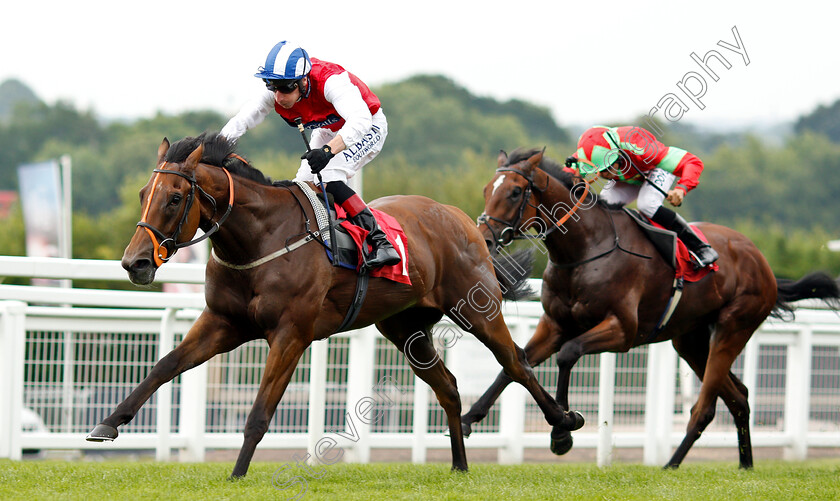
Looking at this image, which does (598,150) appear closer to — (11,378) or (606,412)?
(606,412)

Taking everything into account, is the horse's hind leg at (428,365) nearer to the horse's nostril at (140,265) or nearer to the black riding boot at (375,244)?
the black riding boot at (375,244)

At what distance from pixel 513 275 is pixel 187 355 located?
2185mm

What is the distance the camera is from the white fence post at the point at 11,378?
548 cm

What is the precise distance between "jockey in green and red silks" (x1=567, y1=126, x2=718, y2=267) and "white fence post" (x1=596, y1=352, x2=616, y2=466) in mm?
956

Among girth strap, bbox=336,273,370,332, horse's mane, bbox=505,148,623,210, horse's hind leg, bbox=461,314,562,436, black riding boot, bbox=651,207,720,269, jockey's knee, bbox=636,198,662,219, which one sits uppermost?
horse's mane, bbox=505,148,623,210

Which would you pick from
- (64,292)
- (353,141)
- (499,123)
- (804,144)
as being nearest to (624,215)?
(353,141)

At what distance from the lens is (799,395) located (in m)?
7.79

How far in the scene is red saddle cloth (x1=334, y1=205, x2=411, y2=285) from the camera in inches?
188

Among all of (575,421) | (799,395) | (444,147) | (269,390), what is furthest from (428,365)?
(444,147)

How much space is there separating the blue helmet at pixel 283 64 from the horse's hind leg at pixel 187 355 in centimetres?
114

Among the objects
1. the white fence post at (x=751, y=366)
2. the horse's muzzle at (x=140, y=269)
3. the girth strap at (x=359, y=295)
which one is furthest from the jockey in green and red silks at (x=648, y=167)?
the horse's muzzle at (x=140, y=269)

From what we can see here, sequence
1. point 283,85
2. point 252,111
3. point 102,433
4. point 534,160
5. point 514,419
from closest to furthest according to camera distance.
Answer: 1. point 102,433
2. point 283,85
3. point 252,111
4. point 534,160
5. point 514,419

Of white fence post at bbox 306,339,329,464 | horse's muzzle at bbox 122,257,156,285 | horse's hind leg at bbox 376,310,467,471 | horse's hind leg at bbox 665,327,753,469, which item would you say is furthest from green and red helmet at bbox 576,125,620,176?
horse's muzzle at bbox 122,257,156,285

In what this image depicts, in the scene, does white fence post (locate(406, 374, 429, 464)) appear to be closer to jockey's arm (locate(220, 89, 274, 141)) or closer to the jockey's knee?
the jockey's knee
